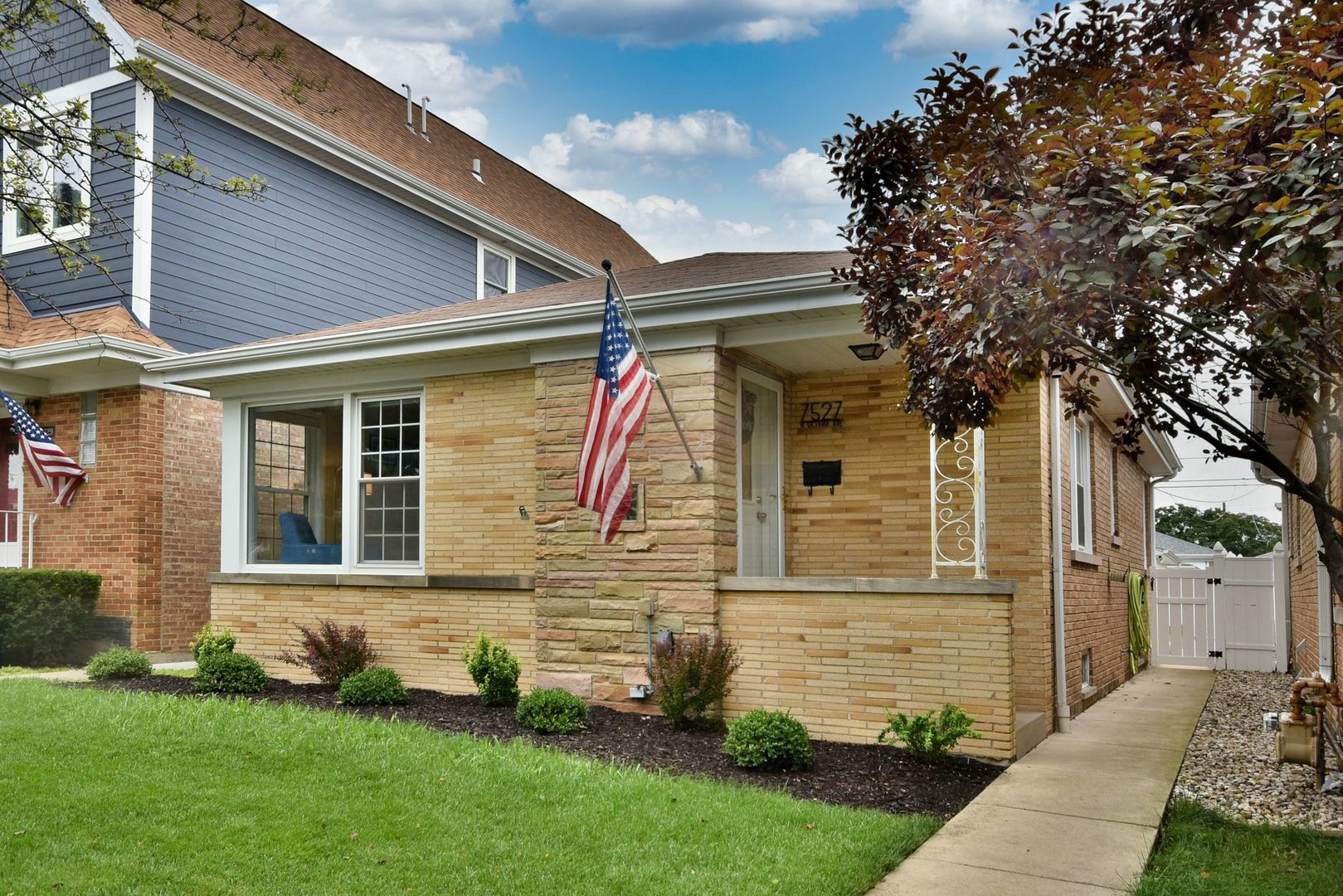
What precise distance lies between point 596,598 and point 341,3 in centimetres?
1102

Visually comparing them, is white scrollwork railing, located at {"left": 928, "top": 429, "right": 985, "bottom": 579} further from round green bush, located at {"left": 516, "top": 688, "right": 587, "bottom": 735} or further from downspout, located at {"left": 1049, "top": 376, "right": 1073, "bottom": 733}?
round green bush, located at {"left": 516, "top": 688, "right": 587, "bottom": 735}

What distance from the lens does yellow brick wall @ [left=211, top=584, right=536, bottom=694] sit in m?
9.72

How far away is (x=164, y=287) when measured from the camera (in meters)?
13.4

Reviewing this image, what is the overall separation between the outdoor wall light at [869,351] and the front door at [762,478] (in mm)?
1005

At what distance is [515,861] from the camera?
4867 mm

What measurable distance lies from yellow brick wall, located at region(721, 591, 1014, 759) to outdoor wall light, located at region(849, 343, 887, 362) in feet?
6.76

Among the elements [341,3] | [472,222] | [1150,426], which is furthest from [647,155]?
[1150,426]

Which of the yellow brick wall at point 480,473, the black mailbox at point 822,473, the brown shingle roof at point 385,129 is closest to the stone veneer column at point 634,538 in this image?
the yellow brick wall at point 480,473

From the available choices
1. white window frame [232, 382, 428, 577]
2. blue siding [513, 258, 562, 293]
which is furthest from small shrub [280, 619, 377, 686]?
blue siding [513, 258, 562, 293]

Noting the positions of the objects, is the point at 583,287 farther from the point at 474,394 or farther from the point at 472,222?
the point at 472,222

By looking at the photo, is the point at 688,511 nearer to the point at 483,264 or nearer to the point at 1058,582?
the point at 1058,582

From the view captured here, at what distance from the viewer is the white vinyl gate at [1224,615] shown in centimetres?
1684

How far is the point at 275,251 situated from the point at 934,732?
1186 centimetres

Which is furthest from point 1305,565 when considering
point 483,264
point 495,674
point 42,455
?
point 42,455
